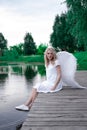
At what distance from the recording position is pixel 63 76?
9.51 m

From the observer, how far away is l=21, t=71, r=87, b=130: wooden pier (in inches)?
213

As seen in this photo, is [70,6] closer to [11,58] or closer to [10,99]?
[10,99]

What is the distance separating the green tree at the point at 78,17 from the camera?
79.2ft

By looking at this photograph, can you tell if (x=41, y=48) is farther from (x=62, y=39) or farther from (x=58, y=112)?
(x=58, y=112)

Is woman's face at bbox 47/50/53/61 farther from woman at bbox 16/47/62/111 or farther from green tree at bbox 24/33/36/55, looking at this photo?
green tree at bbox 24/33/36/55

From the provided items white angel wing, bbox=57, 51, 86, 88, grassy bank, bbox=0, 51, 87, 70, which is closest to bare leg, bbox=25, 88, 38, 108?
white angel wing, bbox=57, 51, 86, 88

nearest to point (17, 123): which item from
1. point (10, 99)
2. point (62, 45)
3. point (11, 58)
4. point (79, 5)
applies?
point (10, 99)

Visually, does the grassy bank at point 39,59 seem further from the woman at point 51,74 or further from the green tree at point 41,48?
the woman at point 51,74

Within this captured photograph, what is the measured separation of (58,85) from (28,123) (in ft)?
12.1

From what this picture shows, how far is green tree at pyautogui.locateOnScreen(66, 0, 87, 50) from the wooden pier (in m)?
16.0

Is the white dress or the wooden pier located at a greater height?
the white dress

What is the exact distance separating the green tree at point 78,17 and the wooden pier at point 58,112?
1603 centimetres

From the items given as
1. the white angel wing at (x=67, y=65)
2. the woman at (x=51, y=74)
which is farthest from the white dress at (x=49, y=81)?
the white angel wing at (x=67, y=65)

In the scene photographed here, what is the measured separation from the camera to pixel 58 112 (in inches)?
251
